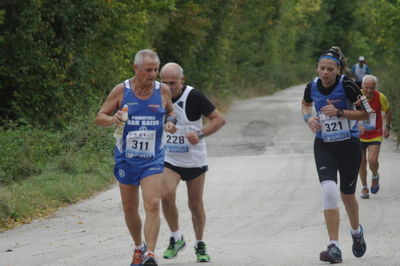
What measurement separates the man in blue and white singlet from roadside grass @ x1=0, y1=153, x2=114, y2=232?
4.06 m

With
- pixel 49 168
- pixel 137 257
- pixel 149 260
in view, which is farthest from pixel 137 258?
pixel 49 168

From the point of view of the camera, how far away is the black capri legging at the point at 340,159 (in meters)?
8.64

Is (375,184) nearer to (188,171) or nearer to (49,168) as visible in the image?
(49,168)

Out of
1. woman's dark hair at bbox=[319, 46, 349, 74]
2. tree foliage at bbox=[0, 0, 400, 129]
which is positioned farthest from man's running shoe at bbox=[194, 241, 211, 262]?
tree foliage at bbox=[0, 0, 400, 129]

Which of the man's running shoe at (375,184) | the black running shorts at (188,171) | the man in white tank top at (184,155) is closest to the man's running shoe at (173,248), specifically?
the man in white tank top at (184,155)

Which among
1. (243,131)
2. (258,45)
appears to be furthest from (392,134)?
A: (258,45)

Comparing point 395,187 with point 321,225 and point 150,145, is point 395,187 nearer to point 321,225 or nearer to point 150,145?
point 321,225

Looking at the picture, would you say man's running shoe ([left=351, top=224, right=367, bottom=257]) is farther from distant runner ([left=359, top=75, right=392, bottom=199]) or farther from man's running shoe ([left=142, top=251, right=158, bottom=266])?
distant runner ([left=359, top=75, right=392, bottom=199])

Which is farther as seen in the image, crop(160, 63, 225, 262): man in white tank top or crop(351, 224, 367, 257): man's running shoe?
crop(351, 224, 367, 257): man's running shoe

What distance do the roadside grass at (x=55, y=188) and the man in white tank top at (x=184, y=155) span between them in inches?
135

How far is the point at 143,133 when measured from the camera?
26.0ft

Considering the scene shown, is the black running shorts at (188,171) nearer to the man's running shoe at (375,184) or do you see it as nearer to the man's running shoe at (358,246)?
the man's running shoe at (358,246)

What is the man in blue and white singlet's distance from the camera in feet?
25.8

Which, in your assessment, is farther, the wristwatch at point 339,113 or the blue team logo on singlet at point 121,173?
the wristwatch at point 339,113
